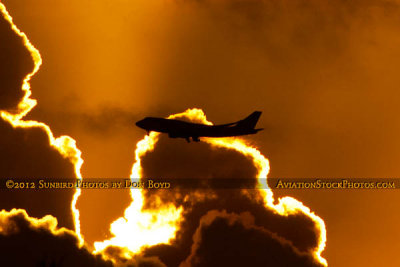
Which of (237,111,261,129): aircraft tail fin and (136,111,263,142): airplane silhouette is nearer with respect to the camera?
(136,111,263,142): airplane silhouette

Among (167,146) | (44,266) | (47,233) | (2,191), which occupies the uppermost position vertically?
(167,146)

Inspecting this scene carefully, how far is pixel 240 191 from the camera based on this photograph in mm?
199250

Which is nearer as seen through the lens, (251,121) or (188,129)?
(188,129)

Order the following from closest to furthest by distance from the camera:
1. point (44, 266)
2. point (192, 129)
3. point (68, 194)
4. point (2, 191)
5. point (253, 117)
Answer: point (44, 266), point (192, 129), point (253, 117), point (68, 194), point (2, 191)

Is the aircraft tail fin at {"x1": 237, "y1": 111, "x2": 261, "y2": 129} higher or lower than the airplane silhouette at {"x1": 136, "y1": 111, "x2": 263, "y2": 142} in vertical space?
higher

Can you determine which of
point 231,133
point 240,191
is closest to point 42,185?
point 240,191

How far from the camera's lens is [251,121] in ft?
530

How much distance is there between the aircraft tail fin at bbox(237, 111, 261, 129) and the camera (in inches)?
6329

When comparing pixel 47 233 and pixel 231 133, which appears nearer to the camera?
pixel 231 133

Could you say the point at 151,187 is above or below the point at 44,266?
above

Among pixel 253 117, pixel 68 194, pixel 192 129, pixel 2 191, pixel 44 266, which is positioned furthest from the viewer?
pixel 2 191

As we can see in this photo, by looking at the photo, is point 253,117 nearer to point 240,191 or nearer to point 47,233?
point 240,191

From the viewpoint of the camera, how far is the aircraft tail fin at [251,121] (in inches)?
6329

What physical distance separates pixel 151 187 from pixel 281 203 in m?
32.3
